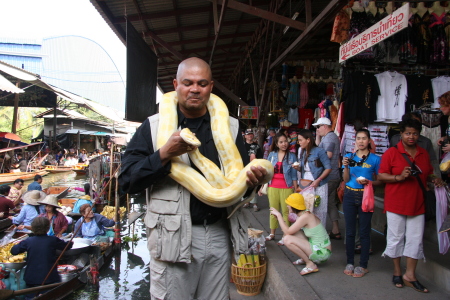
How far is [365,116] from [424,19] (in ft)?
6.19

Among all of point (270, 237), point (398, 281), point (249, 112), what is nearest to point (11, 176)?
point (249, 112)

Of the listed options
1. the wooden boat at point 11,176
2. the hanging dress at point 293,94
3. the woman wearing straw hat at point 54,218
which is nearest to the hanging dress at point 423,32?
the hanging dress at point 293,94

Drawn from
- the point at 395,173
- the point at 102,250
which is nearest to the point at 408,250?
the point at 395,173

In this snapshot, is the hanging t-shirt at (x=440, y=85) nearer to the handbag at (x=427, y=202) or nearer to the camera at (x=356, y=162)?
the camera at (x=356, y=162)

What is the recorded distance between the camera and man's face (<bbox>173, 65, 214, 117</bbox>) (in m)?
2.12

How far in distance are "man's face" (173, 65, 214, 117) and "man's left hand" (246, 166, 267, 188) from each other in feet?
1.86

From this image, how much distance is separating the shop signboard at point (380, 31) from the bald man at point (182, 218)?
2.74 meters

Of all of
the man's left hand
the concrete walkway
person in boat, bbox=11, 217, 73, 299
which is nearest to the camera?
the man's left hand

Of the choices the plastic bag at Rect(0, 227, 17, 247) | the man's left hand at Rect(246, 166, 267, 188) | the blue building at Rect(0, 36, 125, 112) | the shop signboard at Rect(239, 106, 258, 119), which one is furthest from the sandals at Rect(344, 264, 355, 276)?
the blue building at Rect(0, 36, 125, 112)

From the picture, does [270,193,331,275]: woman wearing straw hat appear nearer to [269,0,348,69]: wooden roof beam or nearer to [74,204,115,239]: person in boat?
[269,0,348,69]: wooden roof beam

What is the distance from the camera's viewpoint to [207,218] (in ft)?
7.13

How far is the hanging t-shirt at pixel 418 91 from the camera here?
6.13 metres

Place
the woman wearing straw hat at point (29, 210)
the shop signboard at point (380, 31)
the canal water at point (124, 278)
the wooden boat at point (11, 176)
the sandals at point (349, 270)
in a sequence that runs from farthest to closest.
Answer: the wooden boat at point (11, 176) → the woman wearing straw hat at point (29, 210) → the canal water at point (124, 278) → the sandals at point (349, 270) → the shop signboard at point (380, 31)

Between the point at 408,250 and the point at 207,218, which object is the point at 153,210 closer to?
the point at 207,218
